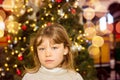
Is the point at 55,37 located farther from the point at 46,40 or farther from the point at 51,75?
the point at 51,75

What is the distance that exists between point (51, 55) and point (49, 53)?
24 millimetres

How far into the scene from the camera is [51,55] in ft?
6.34

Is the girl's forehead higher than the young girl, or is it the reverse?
the girl's forehead

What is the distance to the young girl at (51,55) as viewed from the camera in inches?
76.2

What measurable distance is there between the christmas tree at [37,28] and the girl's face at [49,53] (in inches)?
103

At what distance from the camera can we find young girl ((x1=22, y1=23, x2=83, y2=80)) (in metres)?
1.94

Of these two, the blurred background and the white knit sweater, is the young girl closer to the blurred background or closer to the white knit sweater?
the white knit sweater

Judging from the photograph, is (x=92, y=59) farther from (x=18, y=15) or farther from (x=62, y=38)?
(x=62, y=38)

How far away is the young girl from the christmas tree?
2.56 m

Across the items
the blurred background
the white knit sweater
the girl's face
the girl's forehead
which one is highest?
the girl's forehead

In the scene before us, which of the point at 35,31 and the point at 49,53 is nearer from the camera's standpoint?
the point at 49,53

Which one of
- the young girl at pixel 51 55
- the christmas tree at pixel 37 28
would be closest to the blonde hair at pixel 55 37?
the young girl at pixel 51 55

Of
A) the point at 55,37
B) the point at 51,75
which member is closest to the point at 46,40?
the point at 55,37

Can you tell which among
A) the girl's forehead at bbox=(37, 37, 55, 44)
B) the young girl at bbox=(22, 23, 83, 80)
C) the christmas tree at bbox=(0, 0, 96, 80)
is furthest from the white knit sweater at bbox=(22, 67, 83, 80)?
the christmas tree at bbox=(0, 0, 96, 80)
